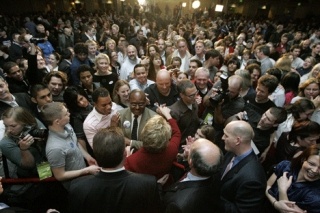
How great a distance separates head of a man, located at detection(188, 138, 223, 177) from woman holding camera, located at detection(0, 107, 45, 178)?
1312 mm

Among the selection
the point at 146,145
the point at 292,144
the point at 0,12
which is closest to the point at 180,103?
the point at 146,145

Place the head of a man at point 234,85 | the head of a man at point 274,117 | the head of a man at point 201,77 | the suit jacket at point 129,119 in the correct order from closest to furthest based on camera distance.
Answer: the head of a man at point 274,117
the suit jacket at point 129,119
the head of a man at point 234,85
the head of a man at point 201,77

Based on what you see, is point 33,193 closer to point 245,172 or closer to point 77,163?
point 77,163

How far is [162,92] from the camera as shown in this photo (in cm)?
340

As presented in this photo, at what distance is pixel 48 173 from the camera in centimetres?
204

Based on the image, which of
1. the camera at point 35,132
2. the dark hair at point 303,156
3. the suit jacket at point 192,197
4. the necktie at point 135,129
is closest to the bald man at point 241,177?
the suit jacket at point 192,197

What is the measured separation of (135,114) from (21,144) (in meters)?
1.15

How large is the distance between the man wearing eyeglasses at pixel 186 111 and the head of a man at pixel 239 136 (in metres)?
0.83

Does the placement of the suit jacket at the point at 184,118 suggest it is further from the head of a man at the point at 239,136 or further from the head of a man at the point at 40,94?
the head of a man at the point at 40,94

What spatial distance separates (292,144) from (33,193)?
2.55 metres

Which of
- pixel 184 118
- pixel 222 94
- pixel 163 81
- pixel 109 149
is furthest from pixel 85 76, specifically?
pixel 109 149

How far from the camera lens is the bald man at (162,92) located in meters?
3.29

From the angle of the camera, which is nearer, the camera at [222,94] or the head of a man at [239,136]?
the head of a man at [239,136]

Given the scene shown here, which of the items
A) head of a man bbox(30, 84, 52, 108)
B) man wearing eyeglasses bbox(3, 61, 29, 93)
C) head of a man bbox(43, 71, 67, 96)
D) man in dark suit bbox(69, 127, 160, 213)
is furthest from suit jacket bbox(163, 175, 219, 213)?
man wearing eyeglasses bbox(3, 61, 29, 93)
